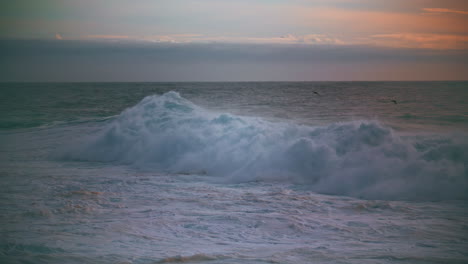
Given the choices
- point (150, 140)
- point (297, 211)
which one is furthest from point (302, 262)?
point (150, 140)

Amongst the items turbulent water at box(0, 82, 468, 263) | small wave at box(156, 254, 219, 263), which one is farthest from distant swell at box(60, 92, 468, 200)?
small wave at box(156, 254, 219, 263)

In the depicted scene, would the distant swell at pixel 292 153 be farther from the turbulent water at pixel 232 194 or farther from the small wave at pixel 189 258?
the small wave at pixel 189 258

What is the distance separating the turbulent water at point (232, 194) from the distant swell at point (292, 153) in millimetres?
34

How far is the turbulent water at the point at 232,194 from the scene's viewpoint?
407 centimetres

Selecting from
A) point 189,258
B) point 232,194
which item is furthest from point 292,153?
point 189,258

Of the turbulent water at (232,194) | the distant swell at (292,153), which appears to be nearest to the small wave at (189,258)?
the turbulent water at (232,194)

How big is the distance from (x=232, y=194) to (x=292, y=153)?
98.9 inches

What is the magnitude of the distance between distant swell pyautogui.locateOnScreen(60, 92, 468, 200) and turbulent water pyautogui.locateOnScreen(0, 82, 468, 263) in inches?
1.4

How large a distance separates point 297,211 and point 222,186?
6.96 ft

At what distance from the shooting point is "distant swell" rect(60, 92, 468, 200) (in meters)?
6.77

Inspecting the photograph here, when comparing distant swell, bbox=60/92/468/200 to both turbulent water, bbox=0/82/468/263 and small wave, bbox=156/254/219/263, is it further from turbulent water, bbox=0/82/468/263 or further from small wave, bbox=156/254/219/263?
small wave, bbox=156/254/219/263

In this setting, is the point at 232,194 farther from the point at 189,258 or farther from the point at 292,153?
the point at 189,258

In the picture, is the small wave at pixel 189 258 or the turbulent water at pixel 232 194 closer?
the small wave at pixel 189 258

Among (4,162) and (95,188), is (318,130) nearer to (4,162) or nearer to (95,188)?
(95,188)
